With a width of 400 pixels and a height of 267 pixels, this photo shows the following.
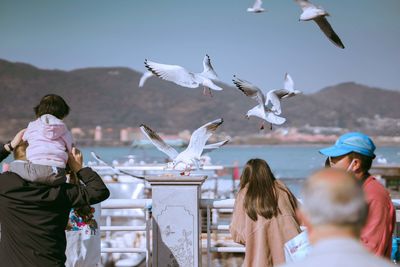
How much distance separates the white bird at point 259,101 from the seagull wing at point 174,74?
0.37m

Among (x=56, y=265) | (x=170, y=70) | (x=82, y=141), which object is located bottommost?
(x=56, y=265)

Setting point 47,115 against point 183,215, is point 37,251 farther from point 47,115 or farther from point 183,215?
point 183,215

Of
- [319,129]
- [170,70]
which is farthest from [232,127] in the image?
[170,70]

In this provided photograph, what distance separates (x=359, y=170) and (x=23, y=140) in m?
1.56

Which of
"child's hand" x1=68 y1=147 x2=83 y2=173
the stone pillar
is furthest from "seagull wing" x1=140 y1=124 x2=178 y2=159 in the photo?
"child's hand" x1=68 y1=147 x2=83 y2=173

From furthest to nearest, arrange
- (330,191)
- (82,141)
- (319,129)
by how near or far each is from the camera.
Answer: (319,129) → (82,141) → (330,191)

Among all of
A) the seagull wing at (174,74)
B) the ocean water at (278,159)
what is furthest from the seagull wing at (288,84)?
the ocean water at (278,159)

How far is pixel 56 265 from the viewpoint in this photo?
338 centimetres

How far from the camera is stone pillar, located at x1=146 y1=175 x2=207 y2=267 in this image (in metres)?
5.02

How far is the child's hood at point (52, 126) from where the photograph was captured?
3355 millimetres

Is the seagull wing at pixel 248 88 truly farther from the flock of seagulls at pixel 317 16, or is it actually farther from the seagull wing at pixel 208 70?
the flock of seagulls at pixel 317 16

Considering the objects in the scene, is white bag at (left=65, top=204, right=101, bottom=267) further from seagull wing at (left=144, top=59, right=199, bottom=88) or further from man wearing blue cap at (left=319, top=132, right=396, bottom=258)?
man wearing blue cap at (left=319, top=132, right=396, bottom=258)

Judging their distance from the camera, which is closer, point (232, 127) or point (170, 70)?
point (170, 70)

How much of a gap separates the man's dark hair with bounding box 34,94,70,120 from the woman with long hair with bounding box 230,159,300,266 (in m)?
1.08
